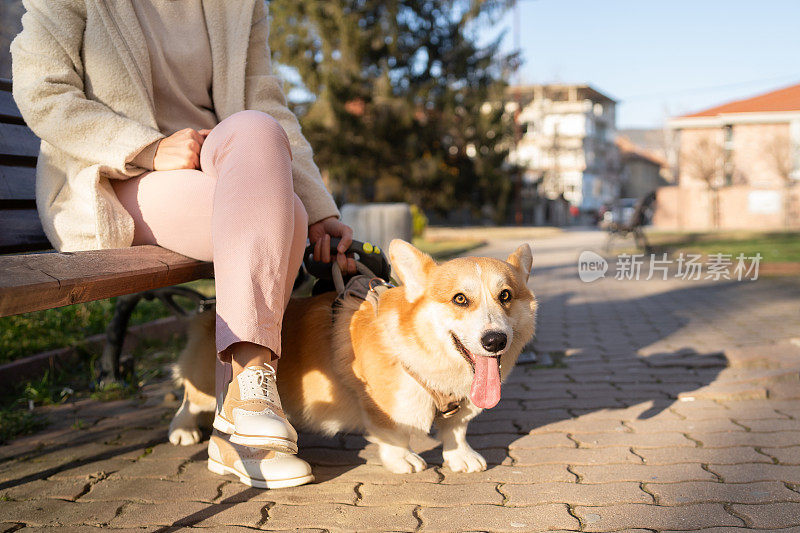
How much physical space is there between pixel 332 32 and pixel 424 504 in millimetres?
20573

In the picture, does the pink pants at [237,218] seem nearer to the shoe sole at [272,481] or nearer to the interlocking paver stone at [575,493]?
the shoe sole at [272,481]

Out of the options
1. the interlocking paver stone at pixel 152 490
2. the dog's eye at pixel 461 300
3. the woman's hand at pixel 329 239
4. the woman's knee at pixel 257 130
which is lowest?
the interlocking paver stone at pixel 152 490

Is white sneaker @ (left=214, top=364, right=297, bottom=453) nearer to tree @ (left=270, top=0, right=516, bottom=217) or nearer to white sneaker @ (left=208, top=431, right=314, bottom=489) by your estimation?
white sneaker @ (left=208, top=431, right=314, bottom=489)

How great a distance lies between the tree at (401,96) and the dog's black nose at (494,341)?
61.4 feet

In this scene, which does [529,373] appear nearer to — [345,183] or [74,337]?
[74,337]

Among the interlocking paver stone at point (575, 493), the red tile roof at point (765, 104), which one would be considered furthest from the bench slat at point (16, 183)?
the red tile roof at point (765, 104)

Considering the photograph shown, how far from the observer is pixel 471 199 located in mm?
24406

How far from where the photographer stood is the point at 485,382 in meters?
2.29

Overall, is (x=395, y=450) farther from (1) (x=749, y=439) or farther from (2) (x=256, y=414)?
(1) (x=749, y=439)

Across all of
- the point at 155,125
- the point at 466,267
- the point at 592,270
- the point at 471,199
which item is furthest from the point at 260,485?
the point at 471,199

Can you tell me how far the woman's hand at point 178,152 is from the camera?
233 centimetres

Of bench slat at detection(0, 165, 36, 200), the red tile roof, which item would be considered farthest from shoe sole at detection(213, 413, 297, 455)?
the red tile roof

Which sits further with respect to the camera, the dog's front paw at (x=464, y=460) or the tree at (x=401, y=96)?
the tree at (x=401, y=96)

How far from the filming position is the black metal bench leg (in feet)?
11.0
